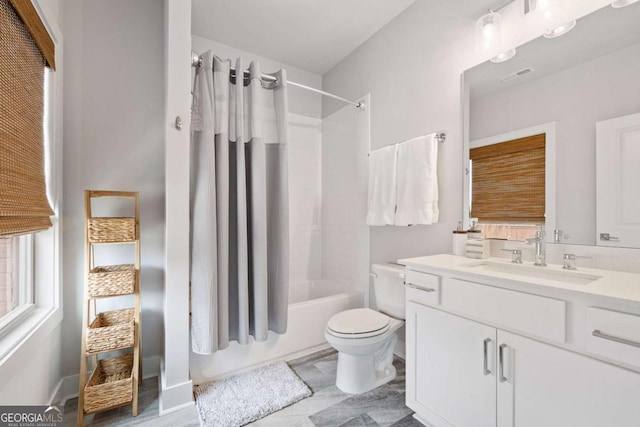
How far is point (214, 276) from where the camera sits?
5.54ft

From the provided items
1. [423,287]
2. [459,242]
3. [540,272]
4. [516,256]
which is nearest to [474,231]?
[459,242]

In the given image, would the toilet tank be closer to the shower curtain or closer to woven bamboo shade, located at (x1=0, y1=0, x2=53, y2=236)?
the shower curtain

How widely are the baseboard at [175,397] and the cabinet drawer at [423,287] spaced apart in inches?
54.8

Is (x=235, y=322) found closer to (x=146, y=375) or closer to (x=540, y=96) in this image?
(x=146, y=375)

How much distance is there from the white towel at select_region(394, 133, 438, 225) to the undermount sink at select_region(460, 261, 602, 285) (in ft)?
1.63

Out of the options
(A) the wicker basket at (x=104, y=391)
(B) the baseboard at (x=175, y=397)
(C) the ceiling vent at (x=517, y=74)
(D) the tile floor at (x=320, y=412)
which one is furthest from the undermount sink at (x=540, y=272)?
(A) the wicker basket at (x=104, y=391)

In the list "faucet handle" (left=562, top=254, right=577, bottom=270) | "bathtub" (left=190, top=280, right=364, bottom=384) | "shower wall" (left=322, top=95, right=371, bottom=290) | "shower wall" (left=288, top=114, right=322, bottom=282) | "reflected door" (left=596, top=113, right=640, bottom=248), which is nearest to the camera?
"reflected door" (left=596, top=113, right=640, bottom=248)

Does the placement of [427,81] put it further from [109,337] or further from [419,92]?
[109,337]

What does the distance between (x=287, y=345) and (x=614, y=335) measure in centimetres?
185

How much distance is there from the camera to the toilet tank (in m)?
2.00

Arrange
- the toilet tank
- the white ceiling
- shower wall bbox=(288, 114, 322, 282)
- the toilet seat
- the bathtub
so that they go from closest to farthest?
1. the toilet seat
2. the bathtub
3. the toilet tank
4. the white ceiling
5. shower wall bbox=(288, 114, 322, 282)

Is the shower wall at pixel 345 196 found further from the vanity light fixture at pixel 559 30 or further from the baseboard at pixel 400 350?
the vanity light fixture at pixel 559 30

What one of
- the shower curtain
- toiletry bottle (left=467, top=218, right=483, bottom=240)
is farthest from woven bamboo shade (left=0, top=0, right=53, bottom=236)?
toiletry bottle (left=467, top=218, right=483, bottom=240)

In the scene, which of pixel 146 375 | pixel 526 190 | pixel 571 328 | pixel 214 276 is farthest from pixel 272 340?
pixel 526 190
